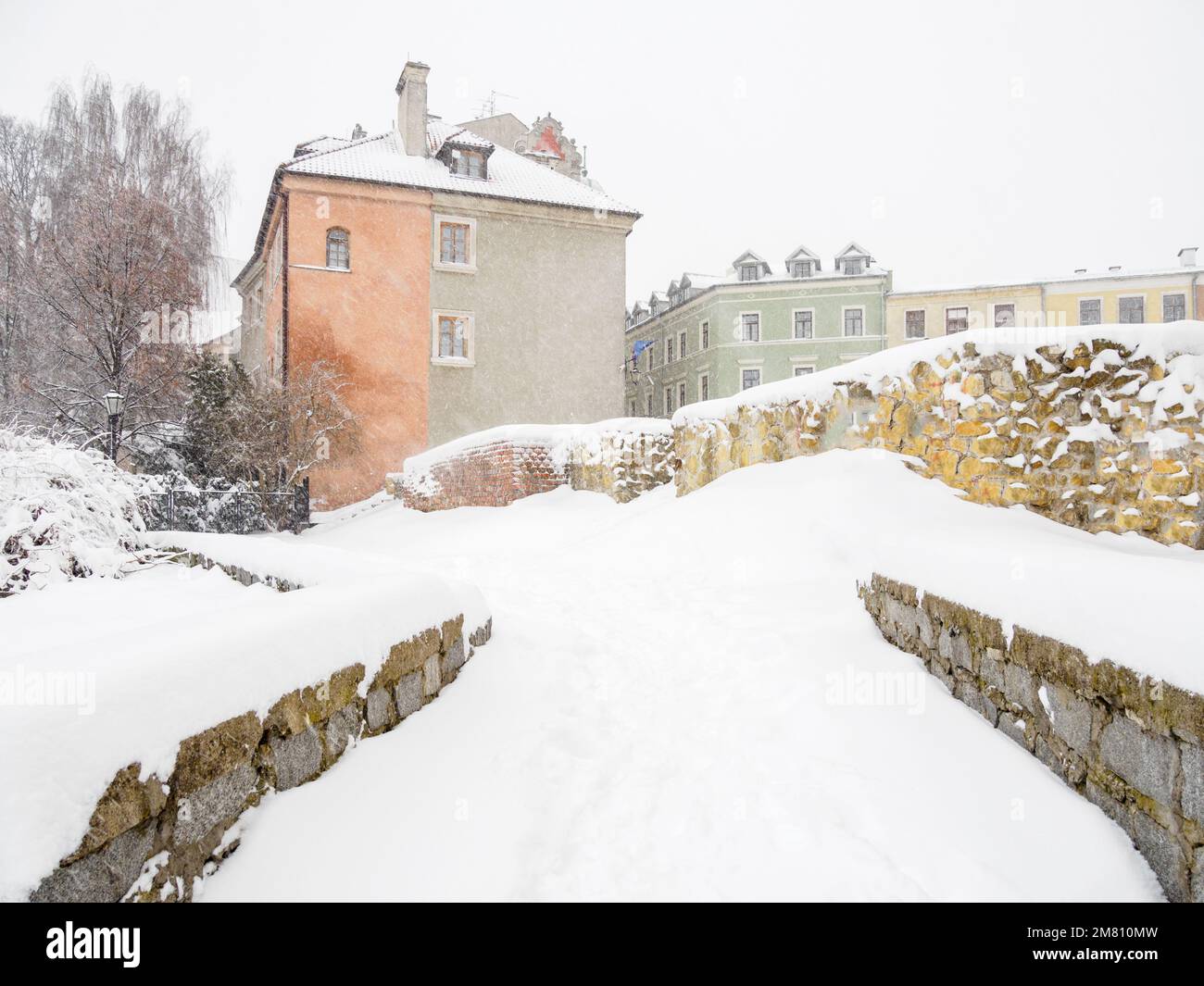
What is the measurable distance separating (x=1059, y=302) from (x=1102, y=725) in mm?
32353

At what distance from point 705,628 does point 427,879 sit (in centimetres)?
290

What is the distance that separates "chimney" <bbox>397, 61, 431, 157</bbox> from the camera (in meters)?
21.1

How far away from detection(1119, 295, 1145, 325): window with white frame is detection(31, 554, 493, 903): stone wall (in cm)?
3416

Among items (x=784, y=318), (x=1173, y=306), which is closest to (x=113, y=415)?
(x=784, y=318)

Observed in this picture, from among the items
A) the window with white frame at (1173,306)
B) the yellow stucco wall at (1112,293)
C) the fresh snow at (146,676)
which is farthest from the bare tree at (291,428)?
the window with white frame at (1173,306)

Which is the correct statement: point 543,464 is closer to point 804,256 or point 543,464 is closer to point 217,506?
point 217,506

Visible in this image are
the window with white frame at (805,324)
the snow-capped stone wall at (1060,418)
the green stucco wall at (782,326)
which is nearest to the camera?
the snow-capped stone wall at (1060,418)

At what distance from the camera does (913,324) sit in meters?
29.9

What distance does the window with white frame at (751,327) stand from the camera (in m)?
31.0

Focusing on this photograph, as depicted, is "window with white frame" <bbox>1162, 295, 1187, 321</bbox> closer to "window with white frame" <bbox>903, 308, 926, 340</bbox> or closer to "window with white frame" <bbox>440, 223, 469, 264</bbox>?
"window with white frame" <bbox>903, 308, 926, 340</bbox>

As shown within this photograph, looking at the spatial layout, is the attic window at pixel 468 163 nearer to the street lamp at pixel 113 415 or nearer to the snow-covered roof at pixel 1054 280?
the street lamp at pixel 113 415

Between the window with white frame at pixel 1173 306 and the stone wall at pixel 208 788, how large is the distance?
34665 millimetres
